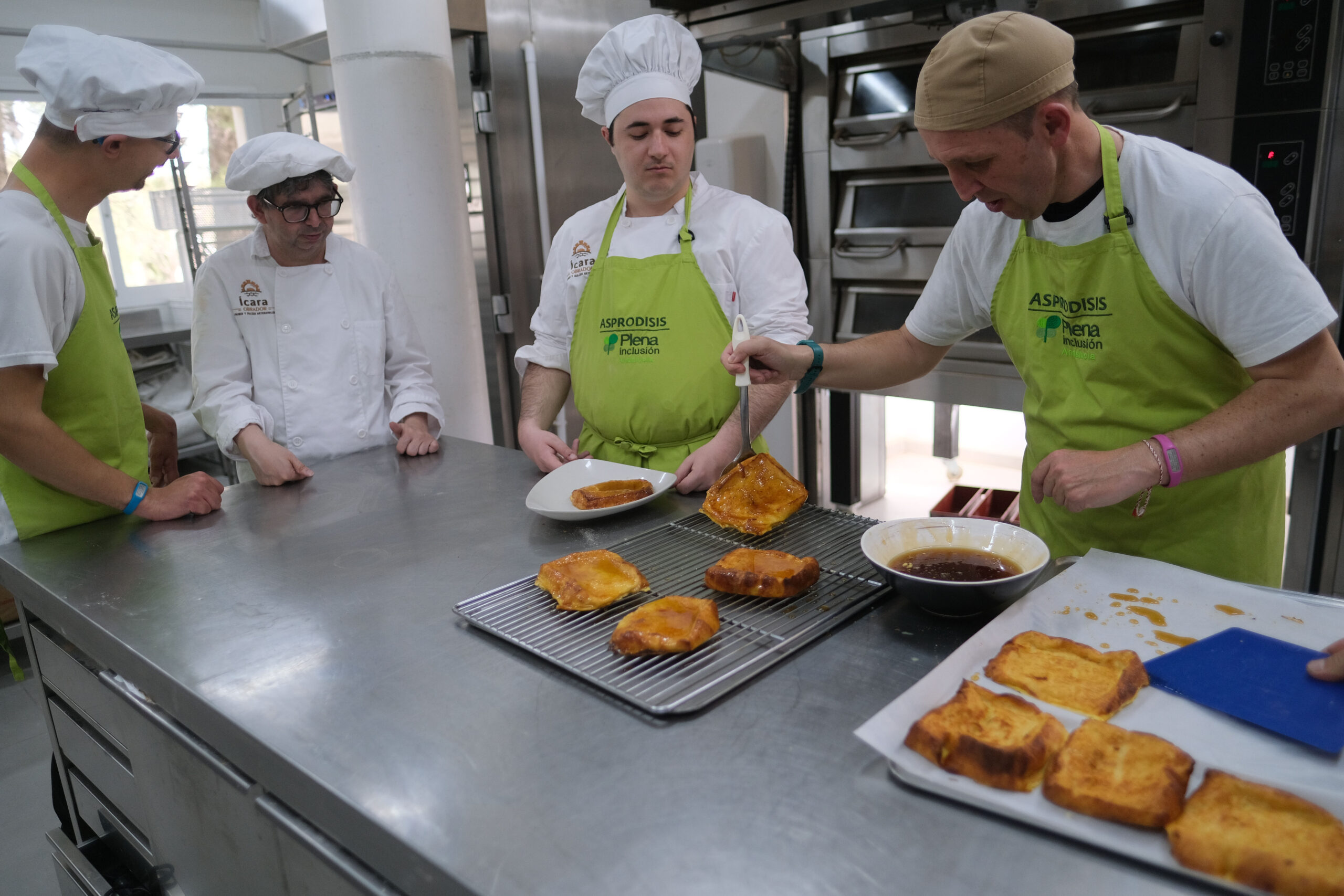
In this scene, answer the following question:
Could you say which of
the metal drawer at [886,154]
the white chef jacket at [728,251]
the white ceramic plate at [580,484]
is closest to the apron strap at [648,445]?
the white ceramic plate at [580,484]

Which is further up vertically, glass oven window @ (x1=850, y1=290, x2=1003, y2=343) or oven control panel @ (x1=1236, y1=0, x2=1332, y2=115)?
oven control panel @ (x1=1236, y1=0, x2=1332, y2=115)

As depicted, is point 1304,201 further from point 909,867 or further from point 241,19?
point 241,19

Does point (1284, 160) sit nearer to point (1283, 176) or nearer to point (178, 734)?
point (1283, 176)

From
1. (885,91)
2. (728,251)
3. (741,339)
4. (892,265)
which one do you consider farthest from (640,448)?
(885,91)

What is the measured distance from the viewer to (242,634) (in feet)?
4.73

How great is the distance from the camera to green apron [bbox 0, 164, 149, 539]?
1.97m

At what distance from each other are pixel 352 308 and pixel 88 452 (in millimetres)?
918

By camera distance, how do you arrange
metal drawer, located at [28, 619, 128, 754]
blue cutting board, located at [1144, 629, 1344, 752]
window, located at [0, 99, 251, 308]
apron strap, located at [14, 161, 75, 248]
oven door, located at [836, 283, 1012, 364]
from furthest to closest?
window, located at [0, 99, 251, 308]
oven door, located at [836, 283, 1012, 364]
apron strap, located at [14, 161, 75, 248]
metal drawer, located at [28, 619, 128, 754]
blue cutting board, located at [1144, 629, 1344, 752]

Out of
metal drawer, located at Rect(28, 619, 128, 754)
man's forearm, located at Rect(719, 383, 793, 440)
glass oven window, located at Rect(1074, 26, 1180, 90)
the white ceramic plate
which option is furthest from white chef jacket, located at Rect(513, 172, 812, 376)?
metal drawer, located at Rect(28, 619, 128, 754)

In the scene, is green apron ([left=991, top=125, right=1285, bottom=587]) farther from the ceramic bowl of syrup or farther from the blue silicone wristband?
the blue silicone wristband

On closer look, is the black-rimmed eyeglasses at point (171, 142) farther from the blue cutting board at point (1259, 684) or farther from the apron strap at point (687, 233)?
the blue cutting board at point (1259, 684)

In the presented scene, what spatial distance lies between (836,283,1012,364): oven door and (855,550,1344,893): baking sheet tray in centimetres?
188

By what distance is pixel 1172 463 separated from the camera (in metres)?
1.37

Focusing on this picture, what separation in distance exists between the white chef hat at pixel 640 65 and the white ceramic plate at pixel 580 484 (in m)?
0.96
